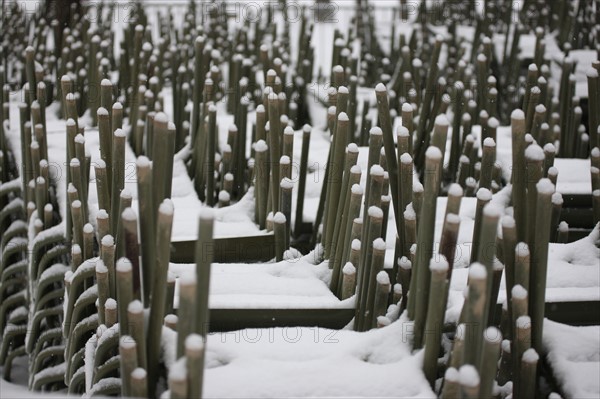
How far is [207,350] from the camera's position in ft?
2.82

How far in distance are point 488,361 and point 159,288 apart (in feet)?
1.12

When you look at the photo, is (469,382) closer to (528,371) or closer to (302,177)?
(528,371)

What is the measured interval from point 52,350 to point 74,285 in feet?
1.14

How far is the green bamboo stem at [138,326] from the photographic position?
28.9 inches

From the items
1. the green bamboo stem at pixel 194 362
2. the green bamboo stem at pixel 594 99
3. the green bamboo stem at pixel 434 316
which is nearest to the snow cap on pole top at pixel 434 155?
the green bamboo stem at pixel 434 316

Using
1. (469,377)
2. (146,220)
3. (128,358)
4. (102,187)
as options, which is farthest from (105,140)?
(469,377)

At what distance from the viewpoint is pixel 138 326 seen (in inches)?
29.1

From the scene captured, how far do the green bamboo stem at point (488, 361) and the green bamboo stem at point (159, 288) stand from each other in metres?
0.32

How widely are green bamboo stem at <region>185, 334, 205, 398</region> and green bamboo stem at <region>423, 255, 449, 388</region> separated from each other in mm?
269

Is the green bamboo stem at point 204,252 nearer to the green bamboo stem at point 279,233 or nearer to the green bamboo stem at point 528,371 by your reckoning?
the green bamboo stem at point 528,371

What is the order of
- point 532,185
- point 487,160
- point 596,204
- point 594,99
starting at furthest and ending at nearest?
point 594,99, point 596,204, point 487,160, point 532,185

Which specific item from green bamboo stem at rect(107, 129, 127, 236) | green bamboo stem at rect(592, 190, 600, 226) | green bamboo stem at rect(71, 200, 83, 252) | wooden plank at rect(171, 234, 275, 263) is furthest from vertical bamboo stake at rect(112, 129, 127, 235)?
green bamboo stem at rect(592, 190, 600, 226)

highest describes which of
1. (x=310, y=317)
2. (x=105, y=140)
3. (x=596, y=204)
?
(x=105, y=140)

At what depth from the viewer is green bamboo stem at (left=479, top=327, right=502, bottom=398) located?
0.67 metres
